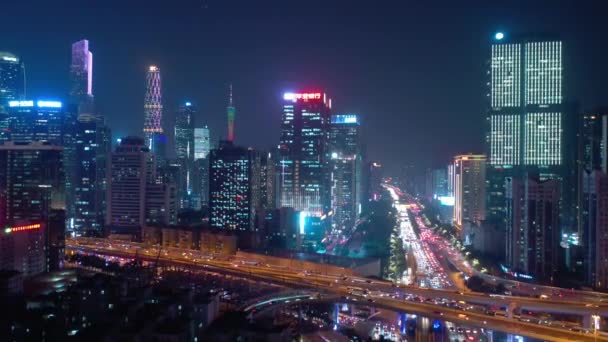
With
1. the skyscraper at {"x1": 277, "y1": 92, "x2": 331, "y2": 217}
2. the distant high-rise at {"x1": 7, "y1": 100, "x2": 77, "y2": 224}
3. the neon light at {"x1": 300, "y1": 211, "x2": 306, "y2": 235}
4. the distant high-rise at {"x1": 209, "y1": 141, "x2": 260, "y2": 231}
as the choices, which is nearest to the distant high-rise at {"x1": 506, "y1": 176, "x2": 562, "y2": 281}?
the neon light at {"x1": 300, "y1": 211, "x2": 306, "y2": 235}

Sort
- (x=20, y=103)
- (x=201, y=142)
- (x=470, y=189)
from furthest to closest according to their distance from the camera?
(x=201, y=142), (x=470, y=189), (x=20, y=103)

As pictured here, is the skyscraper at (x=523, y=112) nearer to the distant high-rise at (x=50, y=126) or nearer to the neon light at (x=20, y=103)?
the distant high-rise at (x=50, y=126)

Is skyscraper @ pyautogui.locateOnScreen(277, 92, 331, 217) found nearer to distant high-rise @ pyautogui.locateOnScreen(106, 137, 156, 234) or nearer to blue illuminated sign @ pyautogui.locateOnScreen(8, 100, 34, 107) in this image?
distant high-rise @ pyautogui.locateOnScreen(106, 137, 156, 234)

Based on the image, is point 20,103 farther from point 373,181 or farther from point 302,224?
point 373,181

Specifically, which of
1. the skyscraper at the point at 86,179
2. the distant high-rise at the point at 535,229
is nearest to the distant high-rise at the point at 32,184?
the skyscraper at the point at 86,179

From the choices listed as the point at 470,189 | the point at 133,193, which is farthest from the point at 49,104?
the point at 470,189

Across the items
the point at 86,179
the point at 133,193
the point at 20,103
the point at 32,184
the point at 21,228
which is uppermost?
the point at 20,103

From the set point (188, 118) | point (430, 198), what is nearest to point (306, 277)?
point (188, 118)

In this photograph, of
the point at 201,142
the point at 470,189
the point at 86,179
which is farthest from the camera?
the point at 201,142
